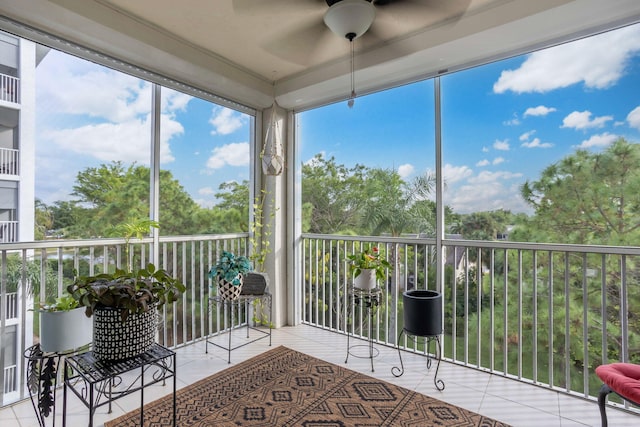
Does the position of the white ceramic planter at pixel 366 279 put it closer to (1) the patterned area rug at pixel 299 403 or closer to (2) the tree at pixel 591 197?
(1) the patterned area rug at pixel 299 403

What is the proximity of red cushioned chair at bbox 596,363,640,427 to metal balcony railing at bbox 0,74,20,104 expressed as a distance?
11.9ft

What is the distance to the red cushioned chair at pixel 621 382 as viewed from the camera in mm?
1426

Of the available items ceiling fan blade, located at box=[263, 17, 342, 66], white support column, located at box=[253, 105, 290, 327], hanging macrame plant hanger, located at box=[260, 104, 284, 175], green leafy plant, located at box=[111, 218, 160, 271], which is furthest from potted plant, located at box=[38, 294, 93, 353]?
ceiling fan blade, located at box=[263, 17, 342, 66]

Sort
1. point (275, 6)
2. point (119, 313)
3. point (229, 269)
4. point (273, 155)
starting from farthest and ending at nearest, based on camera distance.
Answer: point (273, 155) < point (229, 269) < point (275, 6) < point (119, 313)

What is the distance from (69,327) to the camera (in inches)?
66.1

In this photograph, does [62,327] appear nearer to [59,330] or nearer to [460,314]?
[59,330]

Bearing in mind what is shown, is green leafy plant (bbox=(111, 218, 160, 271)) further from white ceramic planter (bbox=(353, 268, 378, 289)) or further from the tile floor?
white ceramic planter (bbox=(353, 268, 378, 289))

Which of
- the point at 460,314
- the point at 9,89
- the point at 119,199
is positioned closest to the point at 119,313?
the point at 119,199

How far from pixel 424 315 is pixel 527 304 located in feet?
3.82

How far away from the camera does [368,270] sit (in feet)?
8.93

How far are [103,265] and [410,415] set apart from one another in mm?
2431

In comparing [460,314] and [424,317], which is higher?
[424,317]

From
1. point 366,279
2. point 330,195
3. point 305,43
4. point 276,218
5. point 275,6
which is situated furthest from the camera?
point 330,195

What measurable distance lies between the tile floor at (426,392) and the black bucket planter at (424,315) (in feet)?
1.28
